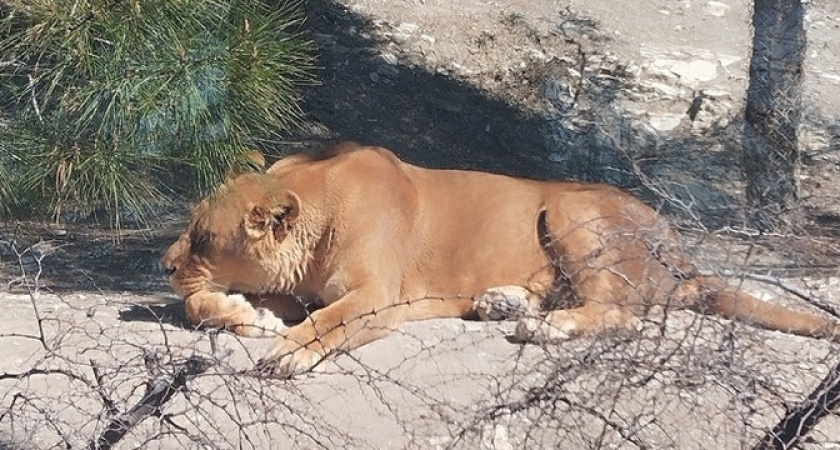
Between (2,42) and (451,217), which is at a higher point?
(2,42)

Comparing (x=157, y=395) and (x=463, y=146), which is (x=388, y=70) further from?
(x=157, y=395)

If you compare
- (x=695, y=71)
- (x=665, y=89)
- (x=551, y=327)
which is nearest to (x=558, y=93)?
(x=665, y=89)

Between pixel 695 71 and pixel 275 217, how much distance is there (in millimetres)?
3977

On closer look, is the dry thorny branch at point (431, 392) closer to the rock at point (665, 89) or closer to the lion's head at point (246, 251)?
the lion's head at point (246, 251)

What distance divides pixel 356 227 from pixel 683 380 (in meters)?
2.30

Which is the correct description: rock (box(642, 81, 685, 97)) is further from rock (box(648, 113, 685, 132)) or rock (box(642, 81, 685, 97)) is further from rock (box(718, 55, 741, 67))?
rock (box(718, 55, 741, 67))

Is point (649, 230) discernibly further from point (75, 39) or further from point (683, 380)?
point (75, 39)

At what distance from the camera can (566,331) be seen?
4.72 meters

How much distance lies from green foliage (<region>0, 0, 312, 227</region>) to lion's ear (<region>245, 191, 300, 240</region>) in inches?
41.5

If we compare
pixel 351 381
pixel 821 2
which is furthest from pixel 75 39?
pixel 821 2

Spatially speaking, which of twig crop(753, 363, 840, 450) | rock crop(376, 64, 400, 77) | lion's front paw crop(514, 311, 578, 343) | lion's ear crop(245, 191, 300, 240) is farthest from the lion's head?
rock crop(376, 64, 400, 77)

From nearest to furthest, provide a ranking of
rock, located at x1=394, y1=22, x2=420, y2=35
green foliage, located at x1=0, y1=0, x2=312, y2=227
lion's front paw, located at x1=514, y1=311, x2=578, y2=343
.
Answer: green foliage, located at x1=0, y1=0, x2=312, y2=227 → lion's front paw, located at x1=514, y1=311, x2=578, y2=343 → rock, located at x1=394, y1=22, x2=420, y2=35

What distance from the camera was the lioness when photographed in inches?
190

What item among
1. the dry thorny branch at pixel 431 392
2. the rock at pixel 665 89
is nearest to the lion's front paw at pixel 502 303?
the dry thorny branch at pixel 431 392
